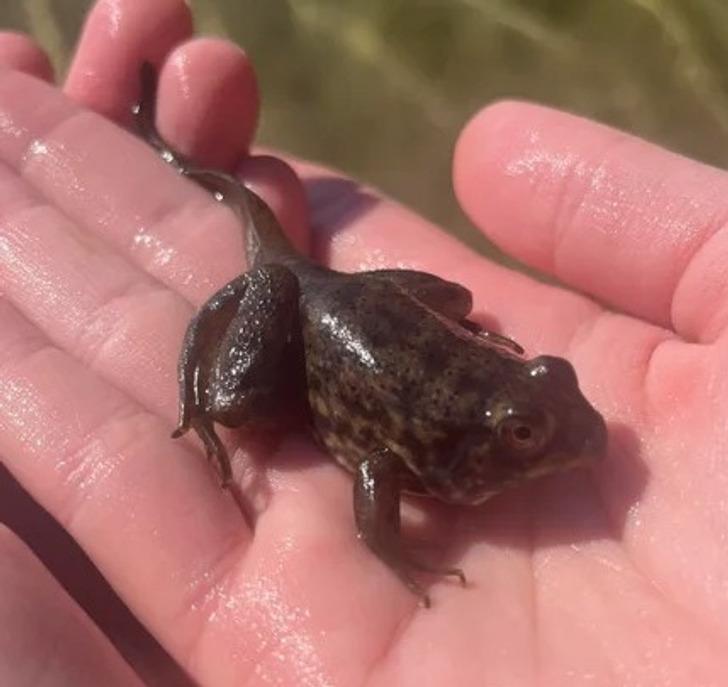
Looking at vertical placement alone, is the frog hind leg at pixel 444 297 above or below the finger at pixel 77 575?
above

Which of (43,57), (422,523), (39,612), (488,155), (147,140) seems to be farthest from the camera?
(43,57)

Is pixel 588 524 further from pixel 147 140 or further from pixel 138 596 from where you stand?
pixel 147 140

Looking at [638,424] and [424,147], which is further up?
[638,424]

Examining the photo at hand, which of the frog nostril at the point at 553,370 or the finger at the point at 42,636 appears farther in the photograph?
the frog nostril at the point at 553,370

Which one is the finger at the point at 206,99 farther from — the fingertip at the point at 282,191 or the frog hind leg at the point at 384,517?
the frog hind leg at the point at 384,517

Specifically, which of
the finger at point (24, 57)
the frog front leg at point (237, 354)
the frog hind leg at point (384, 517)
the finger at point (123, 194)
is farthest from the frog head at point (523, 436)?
the finger at point (24, 57)

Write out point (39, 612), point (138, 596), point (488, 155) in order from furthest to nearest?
1. point (488, 155)
2. point (138, 596)
3. point (39, 612)

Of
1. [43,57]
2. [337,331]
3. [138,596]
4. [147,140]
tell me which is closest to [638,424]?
[337,331]
